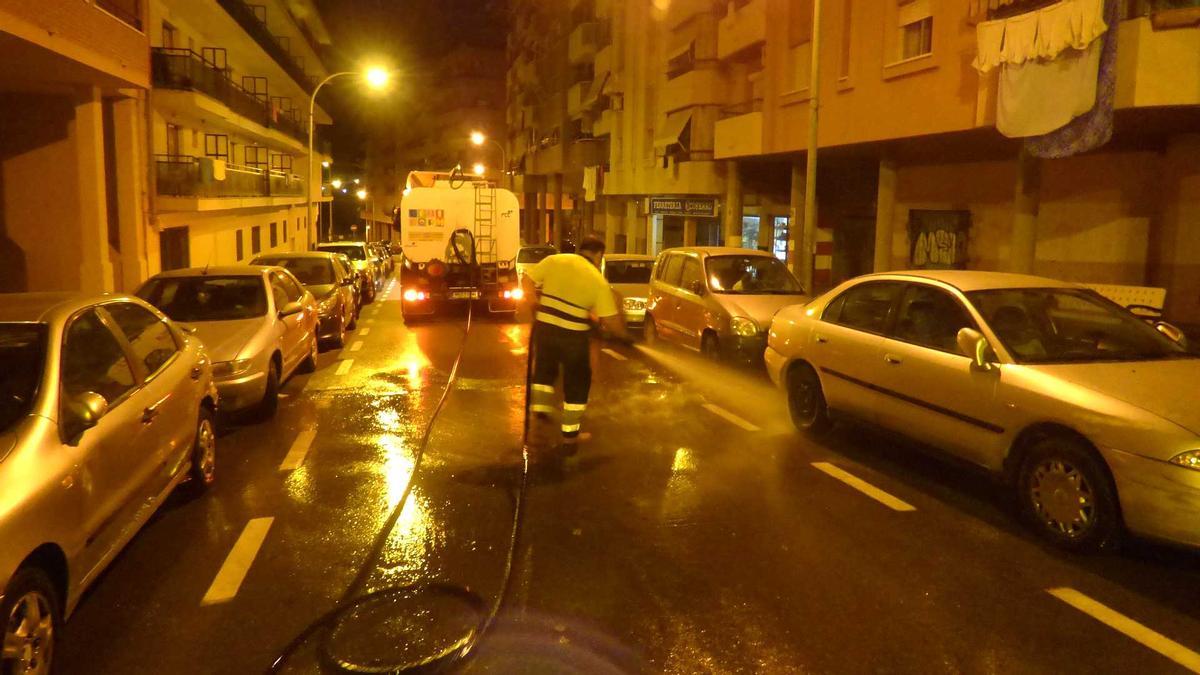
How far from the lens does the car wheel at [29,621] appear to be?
3428 millimetres

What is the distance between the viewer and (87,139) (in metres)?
16.9

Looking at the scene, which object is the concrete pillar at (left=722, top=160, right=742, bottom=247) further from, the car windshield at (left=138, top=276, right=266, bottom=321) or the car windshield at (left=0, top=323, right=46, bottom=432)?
the car windshield at (left=0, top=323, right=46, bottom=432)

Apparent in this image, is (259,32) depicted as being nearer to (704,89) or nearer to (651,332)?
(704,89)

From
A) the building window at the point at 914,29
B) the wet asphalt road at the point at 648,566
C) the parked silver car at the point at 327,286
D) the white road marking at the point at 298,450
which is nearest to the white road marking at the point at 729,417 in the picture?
the wet asphalt road at the point at 648,566

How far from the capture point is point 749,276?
1338 cm

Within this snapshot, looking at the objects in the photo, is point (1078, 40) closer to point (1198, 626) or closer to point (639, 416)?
point (639, 416)

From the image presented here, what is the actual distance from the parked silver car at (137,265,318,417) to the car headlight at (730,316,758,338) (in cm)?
531

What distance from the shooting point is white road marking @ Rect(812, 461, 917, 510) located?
6.57 metres

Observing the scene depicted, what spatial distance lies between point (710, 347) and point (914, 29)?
26.9 ft

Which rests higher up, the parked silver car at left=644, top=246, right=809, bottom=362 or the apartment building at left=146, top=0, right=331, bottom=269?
the apartment building at left=146, top=0, right=331, bottom=269

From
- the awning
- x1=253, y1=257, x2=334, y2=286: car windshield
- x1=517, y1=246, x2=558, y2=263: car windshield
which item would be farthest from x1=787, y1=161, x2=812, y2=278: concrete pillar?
x1=253, y1=257, x2=334, y2=286: car windshield

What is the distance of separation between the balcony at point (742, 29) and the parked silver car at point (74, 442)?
1984 centimetres

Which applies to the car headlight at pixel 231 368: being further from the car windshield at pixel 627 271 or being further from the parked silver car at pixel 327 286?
the car windshield at pixel 627 271

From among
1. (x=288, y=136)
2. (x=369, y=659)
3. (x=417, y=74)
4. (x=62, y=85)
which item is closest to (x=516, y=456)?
(x=369, y=659)
